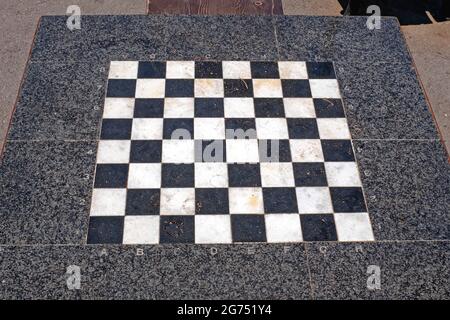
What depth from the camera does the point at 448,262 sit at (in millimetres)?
2986

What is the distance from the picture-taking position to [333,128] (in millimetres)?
3607

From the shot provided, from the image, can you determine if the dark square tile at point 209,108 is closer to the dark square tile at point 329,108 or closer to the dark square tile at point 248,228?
the dark square tile at point 329,108

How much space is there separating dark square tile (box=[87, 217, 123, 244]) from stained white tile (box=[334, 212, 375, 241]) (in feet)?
4.07

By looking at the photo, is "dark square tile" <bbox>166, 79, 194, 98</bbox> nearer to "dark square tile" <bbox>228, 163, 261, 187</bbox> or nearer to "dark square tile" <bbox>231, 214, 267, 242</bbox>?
"dark square tile" <bbox>228, 163, 261, 187</bbox>

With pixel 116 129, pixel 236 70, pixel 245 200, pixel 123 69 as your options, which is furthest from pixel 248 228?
pixel 123 69

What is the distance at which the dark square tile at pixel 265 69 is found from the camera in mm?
3928

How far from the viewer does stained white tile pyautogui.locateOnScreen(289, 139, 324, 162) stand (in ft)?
11.3

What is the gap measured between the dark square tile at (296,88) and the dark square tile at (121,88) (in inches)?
41.8

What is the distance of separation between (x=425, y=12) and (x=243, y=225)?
2.94 m

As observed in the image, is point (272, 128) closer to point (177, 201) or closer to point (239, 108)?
point (239, 108)

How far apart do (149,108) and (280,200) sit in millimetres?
1127

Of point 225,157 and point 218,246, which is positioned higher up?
point 225,157

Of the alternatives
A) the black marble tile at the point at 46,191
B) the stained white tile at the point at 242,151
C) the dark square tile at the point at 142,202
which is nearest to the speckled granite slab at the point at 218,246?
the black marble tile at the point at 46,191
